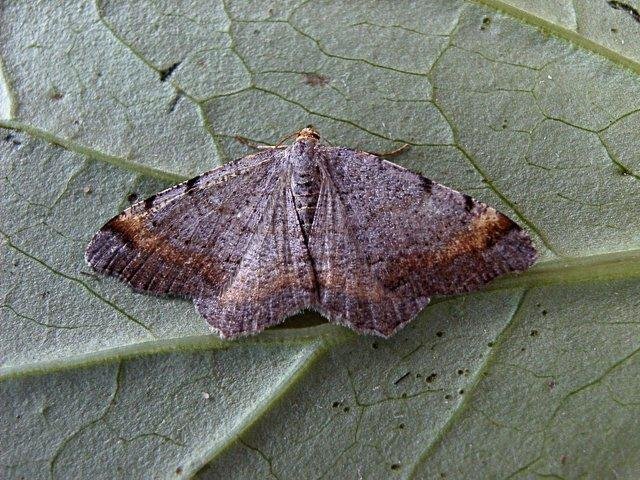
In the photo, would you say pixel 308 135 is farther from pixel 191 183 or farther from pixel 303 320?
pixel 303 320

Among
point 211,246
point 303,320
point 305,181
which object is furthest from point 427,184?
point 211,246

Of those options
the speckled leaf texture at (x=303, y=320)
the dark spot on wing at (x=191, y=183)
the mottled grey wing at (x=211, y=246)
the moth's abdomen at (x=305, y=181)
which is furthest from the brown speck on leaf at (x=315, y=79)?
the dark spot on wing at (x=191, y=183)

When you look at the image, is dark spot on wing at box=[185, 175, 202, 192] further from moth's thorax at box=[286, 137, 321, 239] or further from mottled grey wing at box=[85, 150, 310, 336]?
moth's thorax at box=[286, 137, 321, 239]

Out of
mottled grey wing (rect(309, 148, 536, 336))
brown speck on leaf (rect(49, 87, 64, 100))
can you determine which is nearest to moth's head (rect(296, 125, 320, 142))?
mottled grey wing (rect(309, 148, 536, 336))

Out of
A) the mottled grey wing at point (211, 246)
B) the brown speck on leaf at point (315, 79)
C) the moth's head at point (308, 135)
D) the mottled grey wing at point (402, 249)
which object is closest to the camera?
the mottled grey wing at point (402, 249)

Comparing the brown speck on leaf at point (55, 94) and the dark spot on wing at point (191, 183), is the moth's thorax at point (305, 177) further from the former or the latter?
the brown speck on leaf at point (55, 94)

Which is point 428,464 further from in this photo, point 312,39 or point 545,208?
point 312,39
